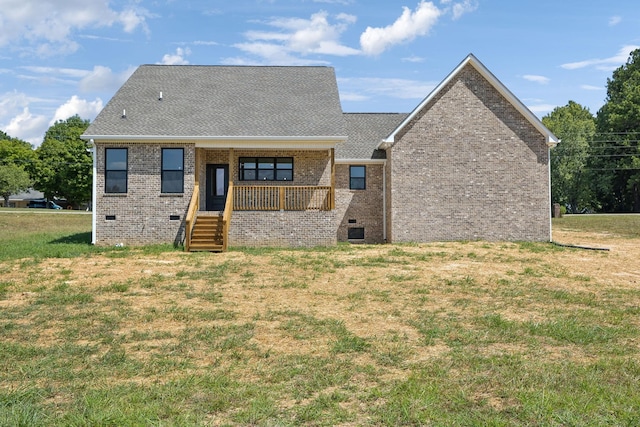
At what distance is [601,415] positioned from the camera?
4.80 metres

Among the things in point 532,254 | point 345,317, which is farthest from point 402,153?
point 345,317

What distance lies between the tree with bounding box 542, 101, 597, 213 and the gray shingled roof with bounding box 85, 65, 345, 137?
4209cm

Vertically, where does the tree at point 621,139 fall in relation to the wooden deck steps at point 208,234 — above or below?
above

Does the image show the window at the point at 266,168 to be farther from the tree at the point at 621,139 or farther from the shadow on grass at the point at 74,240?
the tree at the point at 621,139

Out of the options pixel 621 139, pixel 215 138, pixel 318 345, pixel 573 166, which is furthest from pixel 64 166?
pixel 318 345

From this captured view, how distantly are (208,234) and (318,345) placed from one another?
1251 centimetres

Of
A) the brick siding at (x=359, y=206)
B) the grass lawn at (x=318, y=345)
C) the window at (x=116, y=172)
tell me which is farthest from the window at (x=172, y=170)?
the brick siding at (x=359, y=206)

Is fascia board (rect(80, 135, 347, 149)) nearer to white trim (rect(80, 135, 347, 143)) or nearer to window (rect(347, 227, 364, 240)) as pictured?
white trim (rect(80, 135, 347, 143))

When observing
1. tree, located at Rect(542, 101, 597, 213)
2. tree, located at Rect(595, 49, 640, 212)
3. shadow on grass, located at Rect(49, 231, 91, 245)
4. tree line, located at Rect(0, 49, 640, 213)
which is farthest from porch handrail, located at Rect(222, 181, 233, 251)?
tree, located at Rect(542, 101, 597, 213)

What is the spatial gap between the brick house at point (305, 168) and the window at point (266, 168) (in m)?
0.04

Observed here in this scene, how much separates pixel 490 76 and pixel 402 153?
4535mm

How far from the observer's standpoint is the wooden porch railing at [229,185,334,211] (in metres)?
20.2

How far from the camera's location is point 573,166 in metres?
58.8

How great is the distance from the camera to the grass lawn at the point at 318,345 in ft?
16.2
